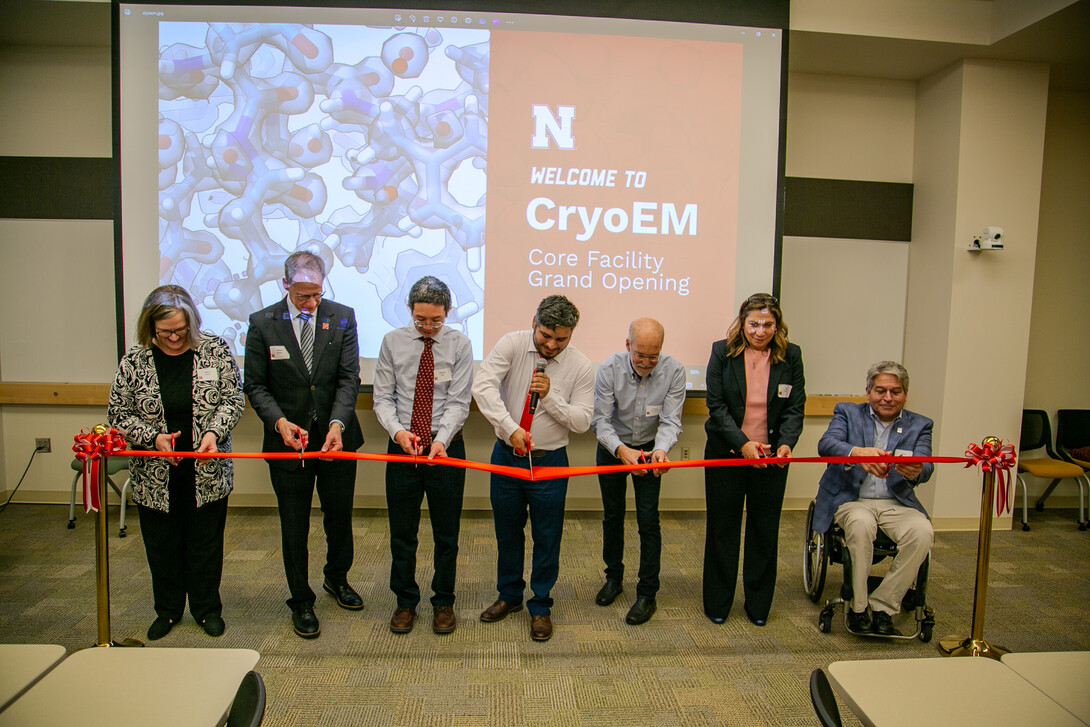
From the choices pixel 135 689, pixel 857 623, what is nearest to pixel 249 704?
pixel 135 689

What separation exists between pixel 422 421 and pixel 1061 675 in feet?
7.97

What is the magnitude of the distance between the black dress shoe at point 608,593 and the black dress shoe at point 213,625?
192cm

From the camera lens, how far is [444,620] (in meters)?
3.00

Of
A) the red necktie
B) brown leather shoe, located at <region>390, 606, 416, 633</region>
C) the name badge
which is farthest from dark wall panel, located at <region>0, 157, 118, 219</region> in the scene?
brown leather shoe, located at <region>390, 606, 416, 633</region>

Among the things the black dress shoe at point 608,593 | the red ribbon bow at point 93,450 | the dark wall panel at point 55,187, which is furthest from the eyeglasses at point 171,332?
the dark wall panel at point 55,187

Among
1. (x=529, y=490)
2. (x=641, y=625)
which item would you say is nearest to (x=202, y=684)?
(x=529, y=490)

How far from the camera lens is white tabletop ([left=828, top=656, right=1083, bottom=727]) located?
4.77 feet

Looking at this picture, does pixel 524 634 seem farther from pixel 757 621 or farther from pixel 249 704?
pixel 249 704

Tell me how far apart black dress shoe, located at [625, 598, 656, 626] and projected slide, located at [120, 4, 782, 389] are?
1.76m

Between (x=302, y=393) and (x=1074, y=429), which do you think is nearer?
(x=302, y=393)

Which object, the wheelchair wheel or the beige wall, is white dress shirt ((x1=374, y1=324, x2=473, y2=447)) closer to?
the beige wall

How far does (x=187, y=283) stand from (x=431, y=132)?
6.42ft

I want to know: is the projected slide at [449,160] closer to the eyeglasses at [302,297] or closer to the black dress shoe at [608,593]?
the eyeglasses at [302,297]

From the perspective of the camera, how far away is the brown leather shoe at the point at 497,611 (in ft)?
10.2
